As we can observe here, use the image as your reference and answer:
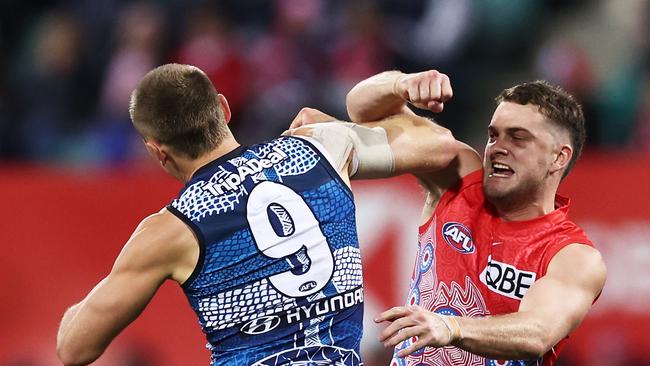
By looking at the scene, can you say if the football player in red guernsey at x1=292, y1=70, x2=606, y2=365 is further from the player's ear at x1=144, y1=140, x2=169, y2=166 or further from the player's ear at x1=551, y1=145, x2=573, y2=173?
the player's ear at x1=144, y1=140, x2=169, y2=166

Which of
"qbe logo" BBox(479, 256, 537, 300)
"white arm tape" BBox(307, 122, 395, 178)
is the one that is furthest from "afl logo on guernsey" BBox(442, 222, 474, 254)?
"white arm tape" BBox(307, 122, 395, 178)

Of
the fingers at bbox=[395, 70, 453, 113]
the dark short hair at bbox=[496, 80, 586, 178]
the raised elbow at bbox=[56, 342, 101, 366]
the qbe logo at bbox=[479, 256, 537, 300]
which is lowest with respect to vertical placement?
the raised elbow at bbox=[56, 342, 101, 366]

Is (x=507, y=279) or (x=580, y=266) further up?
(x=580, y=266)

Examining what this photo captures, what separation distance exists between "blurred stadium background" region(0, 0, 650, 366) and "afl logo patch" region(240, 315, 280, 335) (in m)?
4.13

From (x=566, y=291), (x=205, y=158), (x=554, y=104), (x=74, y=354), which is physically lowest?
(x=74, y=354)

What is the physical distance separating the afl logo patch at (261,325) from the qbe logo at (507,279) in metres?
1.11

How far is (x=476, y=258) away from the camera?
512cm

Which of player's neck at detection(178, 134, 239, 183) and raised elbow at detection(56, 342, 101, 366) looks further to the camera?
player's neck at detection(178, 134, 239, 183)

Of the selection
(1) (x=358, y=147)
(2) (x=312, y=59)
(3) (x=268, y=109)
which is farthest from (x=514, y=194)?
(2) (x=312, y=59)

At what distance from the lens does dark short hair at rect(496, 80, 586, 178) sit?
16.4 feet

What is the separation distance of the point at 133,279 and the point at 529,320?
1.40 metres

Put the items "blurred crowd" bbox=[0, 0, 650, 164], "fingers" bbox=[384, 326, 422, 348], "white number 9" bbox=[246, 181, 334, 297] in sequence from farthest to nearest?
"blurred crowd" bbox=[0, 0, 650, 164] → "white number 9" bbox=[246, 181, 334, 297] → "fingers" bbox=[384, 326, 422, 348]

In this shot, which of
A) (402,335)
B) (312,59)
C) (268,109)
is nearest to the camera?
(402,335)

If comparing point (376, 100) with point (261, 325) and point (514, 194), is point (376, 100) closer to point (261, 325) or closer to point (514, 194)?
point (514, 194)
